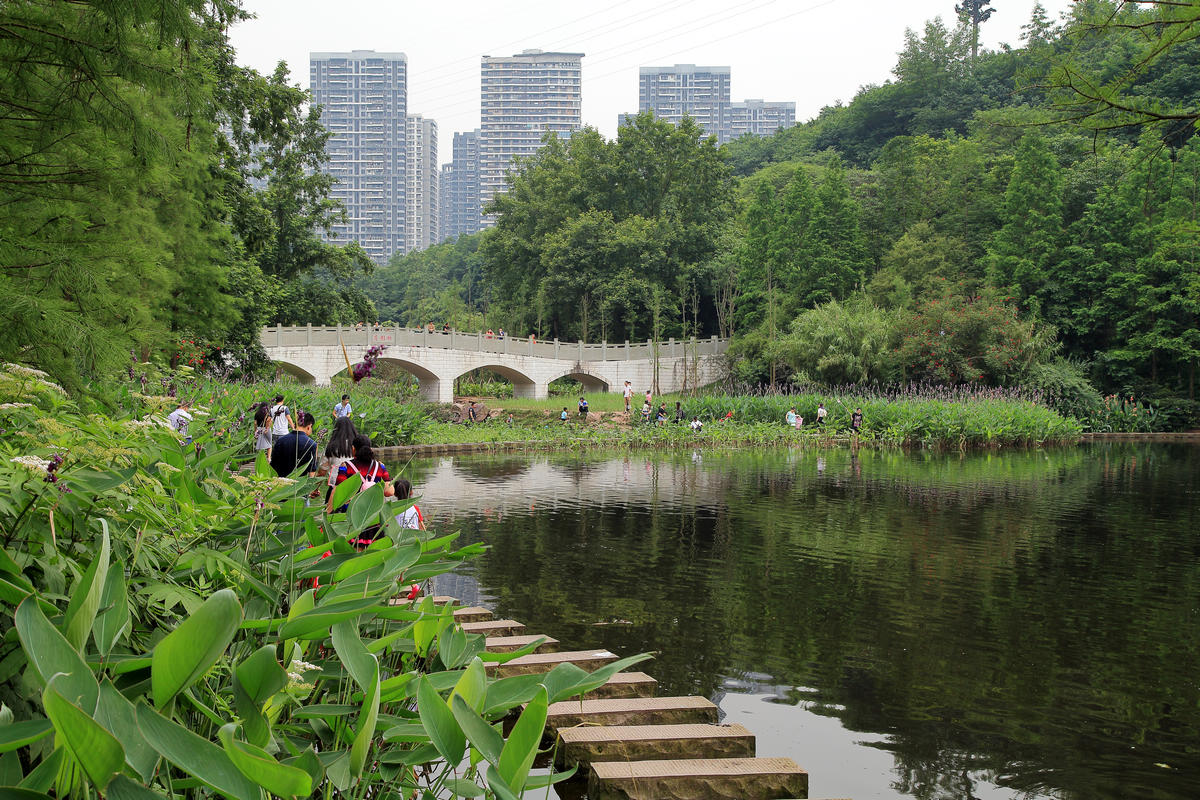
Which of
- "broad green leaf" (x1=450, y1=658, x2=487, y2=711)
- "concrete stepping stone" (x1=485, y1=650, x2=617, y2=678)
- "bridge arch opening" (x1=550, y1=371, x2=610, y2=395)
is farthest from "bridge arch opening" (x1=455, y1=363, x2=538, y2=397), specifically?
"broad green leaf" (x1=450, y1=658, x2=487, y2=711)

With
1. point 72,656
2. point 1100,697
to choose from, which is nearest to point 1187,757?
point 1100,697

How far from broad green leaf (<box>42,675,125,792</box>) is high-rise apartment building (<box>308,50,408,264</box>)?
5119 inches

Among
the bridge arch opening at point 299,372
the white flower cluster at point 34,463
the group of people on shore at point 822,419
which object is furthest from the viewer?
the bridge arch opening at point 299,372

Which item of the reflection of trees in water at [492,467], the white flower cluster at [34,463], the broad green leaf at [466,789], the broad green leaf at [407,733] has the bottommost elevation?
the reflection of trees in water at [492,467]

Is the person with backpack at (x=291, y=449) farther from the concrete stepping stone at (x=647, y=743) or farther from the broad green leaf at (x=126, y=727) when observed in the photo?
the broad green leaf at (x=126, y=727)

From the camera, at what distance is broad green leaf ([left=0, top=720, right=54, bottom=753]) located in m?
1.24

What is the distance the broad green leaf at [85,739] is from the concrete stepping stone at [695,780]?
2.21m

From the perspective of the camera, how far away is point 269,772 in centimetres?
118

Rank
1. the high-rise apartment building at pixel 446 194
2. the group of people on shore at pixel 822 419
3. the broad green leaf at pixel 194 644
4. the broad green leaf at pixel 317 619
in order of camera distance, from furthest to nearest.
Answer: the high-rise apartment building at pixel 446 194, the group of people on shore at pixel 822 419, the broad green leaf at pixel 317 619, the broad green leaf at pixel 194 644

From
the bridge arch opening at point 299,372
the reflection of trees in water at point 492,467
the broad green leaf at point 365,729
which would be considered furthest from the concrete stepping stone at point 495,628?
the bridge arch opening at point 299,372

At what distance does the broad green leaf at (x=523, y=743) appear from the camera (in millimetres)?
1457

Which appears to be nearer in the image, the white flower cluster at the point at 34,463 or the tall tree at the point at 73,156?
the white flower cluster at the point at 34,463

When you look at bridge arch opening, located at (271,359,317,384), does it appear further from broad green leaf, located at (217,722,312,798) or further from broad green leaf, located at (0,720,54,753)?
broad green leaf, located at (217,722,312,798)

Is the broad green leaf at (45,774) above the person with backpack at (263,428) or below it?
above
